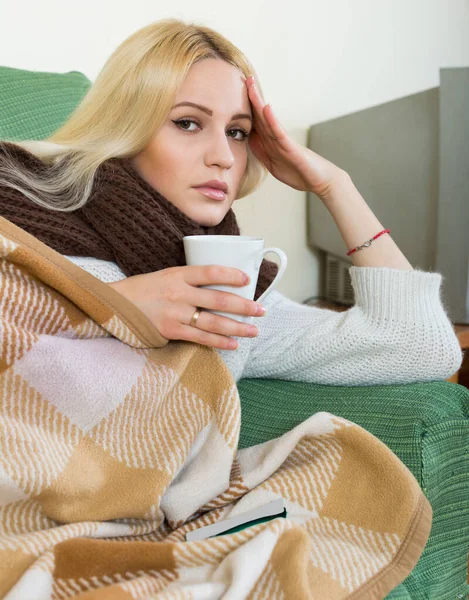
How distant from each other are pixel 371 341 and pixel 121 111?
496 millimetres

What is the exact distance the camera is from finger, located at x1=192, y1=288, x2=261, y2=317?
69cm

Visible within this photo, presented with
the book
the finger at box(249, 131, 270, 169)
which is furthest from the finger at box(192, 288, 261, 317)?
the finger at box(249, 131, 270, 169)

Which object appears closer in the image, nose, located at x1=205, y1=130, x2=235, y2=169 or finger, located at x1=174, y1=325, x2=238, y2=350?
finger, located at x1=174, y1=325, x2=238, y2=350

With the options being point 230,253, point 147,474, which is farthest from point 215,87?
point 147,474

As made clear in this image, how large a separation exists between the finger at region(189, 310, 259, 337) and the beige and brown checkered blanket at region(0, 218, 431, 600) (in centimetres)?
5

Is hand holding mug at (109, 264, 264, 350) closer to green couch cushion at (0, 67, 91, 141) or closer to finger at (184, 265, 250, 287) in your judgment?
finger at (184, 265, 250, 287)

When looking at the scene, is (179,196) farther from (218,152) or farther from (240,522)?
(240,522)

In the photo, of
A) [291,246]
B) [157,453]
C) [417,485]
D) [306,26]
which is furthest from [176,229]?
[306,26]

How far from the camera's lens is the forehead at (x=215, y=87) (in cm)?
87

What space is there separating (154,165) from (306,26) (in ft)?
4.05

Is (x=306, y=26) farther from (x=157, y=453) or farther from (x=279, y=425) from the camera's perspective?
(x=157, y=453)

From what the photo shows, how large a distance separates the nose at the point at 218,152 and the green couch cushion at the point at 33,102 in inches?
15.0

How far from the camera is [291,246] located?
1.94 metres

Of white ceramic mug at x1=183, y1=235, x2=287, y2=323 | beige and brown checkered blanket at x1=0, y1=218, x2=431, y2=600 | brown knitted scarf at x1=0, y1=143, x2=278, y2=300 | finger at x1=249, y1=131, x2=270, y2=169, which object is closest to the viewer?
beige and brown checkered blanket at x1=0, y1=218, x2=431, y2=600
